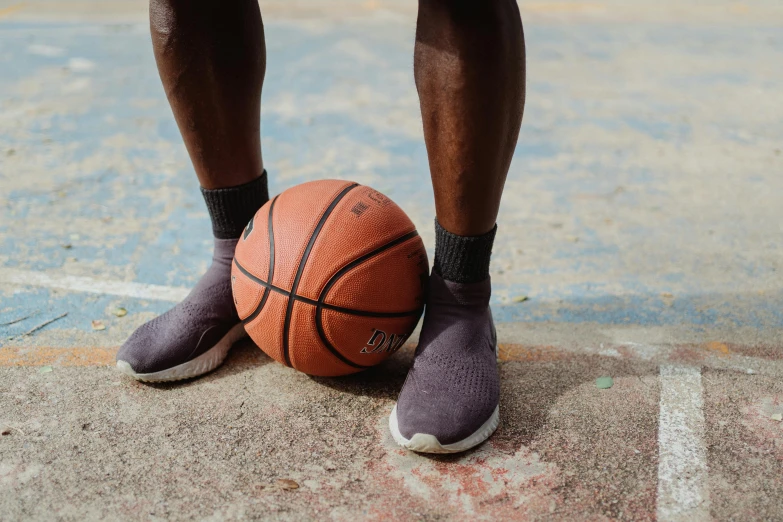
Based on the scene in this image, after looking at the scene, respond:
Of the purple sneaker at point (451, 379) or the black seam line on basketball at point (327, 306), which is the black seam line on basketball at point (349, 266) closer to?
the black seam line on basketball at point (327, 306)

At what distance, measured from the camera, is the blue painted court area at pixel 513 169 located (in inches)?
120

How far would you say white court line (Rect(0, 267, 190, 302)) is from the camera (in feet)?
9.70

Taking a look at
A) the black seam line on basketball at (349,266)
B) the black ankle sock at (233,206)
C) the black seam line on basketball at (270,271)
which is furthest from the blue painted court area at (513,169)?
the black seam line on basketball at (349,266)

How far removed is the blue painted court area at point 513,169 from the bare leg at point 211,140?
517 millimetres

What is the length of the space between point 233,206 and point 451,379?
0.98m

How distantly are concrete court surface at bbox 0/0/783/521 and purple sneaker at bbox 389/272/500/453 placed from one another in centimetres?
8

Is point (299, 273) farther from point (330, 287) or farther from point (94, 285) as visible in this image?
point (94, 285)

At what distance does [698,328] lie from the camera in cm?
270

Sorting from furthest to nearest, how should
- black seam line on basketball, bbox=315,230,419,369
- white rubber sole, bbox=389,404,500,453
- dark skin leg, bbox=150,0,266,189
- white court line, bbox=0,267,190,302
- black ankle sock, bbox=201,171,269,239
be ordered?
white court line, bbox=0,267,190,302 → black ankle sock, bbox=201,171,269,239 → dark skin leg, bbox=150,0,266,189 → black seam line on basketball, bbox=315,230,419,369 → white rubber sole, bbox=389,404,500,453

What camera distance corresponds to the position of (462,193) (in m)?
2.01

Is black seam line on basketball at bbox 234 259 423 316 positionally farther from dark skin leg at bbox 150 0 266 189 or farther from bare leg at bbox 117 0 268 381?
dark skin leg at bbox 150 0 266 189

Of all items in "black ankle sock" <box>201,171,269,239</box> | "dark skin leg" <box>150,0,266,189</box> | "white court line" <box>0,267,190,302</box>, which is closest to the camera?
"dark skin leg" <box>150,0,266,189</box>

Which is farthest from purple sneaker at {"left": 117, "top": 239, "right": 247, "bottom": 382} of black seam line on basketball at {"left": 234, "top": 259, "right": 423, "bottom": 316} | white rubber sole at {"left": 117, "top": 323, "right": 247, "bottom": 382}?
black seam line on basketball at {"left": 234, "top": 259, "right": 423, "bottom": 316}

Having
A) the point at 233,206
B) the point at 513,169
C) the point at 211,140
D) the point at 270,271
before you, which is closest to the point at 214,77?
the point at 211,140
